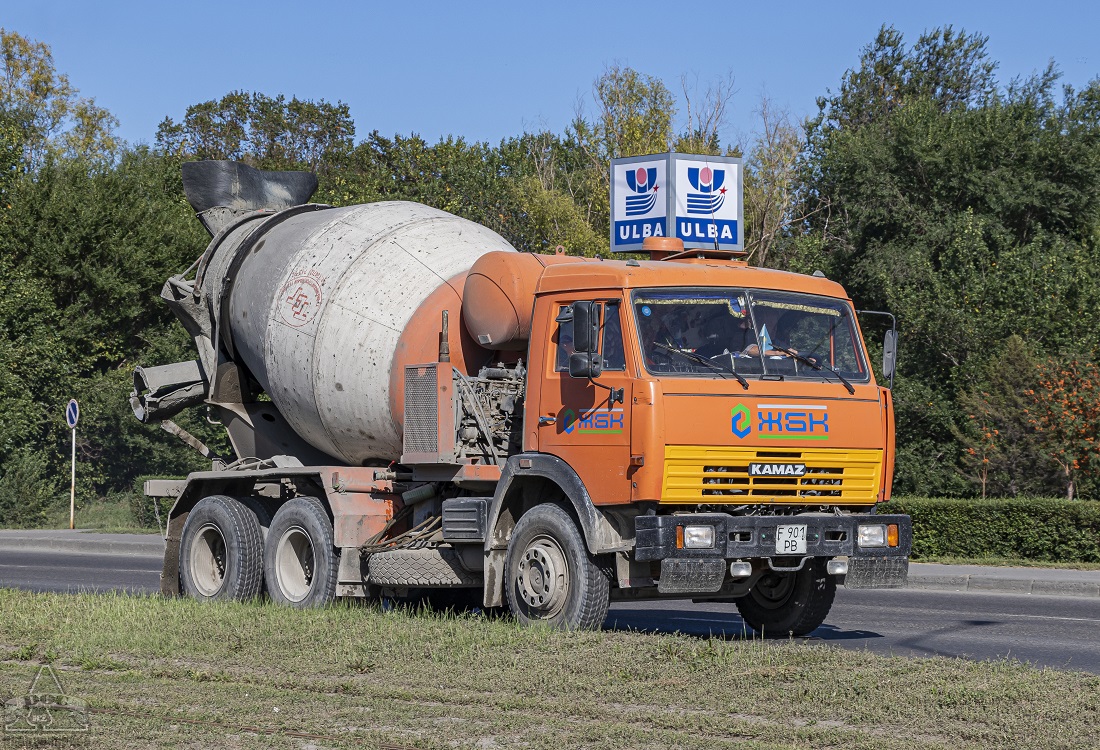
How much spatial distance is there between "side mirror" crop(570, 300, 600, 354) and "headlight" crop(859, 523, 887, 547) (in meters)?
2.49

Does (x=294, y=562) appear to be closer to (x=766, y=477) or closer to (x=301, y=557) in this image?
(x=301, y=557)

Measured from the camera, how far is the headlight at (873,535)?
1108cm

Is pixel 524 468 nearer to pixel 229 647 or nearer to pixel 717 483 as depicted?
pixel 717 483

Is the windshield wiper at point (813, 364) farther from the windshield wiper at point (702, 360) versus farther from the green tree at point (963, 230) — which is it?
the green tree at point (963, 230)

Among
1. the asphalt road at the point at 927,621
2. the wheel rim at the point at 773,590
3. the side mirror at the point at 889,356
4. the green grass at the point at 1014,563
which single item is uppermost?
the side mirror at the point at 889,356

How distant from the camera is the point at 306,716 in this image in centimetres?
771

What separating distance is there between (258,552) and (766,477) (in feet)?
19.2

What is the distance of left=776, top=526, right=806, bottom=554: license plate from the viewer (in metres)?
10.6

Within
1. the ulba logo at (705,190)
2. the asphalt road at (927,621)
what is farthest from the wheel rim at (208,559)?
the ulba logo at (705,190)

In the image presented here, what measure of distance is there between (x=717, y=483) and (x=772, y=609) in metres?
2.26

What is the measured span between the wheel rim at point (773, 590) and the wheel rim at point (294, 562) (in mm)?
4251

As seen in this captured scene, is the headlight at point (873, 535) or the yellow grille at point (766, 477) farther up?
the yellow grille at point (766, 477)

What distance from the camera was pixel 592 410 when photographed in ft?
35.8

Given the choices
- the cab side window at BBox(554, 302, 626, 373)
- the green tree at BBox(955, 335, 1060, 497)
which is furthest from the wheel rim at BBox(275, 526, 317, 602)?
the green tree at BBox(955, 335, 1060, 497)
